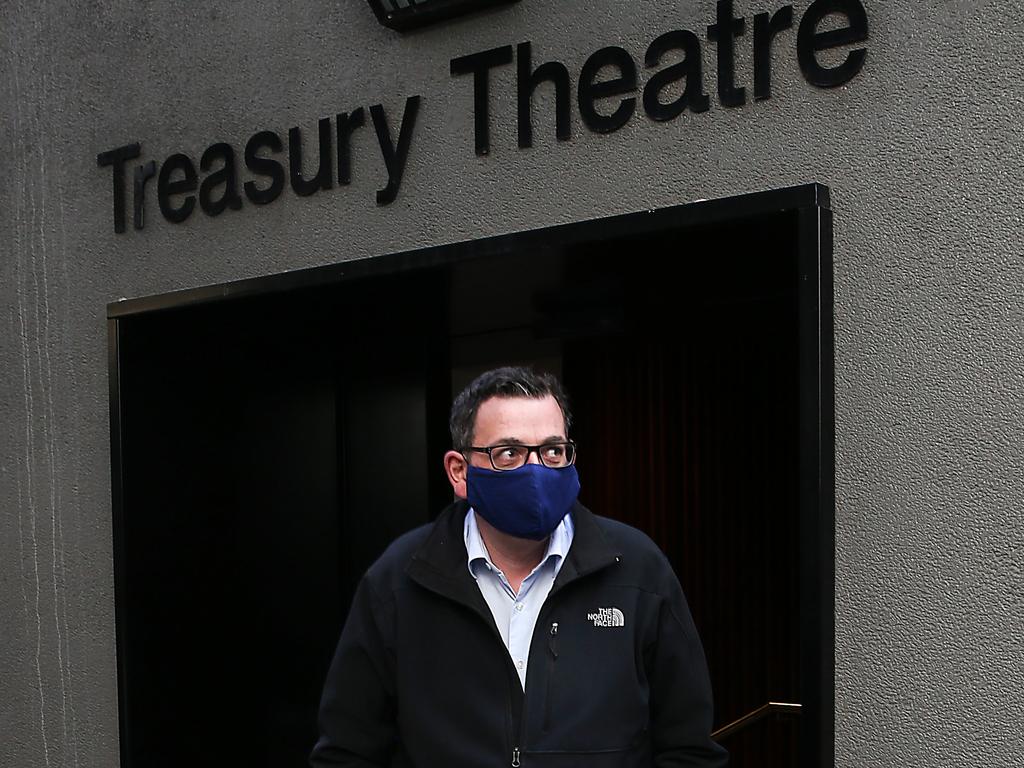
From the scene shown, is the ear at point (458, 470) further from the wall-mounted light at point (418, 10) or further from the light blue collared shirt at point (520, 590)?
the wall-mounted light at point (418, 10)

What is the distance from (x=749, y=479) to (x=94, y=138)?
9.76ft

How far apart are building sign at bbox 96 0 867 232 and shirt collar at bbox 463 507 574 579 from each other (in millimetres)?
1379

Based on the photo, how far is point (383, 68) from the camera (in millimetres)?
4086

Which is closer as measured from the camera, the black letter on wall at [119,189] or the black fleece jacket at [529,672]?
the black fleece jacket at [529,672]

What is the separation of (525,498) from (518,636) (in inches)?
11.2

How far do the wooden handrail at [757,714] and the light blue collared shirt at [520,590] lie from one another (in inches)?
99.9

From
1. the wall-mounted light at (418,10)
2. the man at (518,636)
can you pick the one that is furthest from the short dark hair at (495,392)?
the wall-mounted light at (418,10)

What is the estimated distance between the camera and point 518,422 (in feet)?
8.29

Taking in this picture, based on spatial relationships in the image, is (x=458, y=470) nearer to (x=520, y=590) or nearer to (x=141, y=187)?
(x=520, y=590)

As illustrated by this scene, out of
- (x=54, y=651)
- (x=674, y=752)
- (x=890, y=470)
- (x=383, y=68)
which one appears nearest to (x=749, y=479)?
(x=890, y=470)

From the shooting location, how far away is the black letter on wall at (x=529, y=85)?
367 cm

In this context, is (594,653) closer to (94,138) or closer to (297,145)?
(297,145)

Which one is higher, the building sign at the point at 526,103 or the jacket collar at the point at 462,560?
the building sign at the point at 526,103

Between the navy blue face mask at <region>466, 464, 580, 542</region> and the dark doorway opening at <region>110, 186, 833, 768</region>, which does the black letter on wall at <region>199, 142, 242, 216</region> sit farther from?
the navy blue face mask at <region>466, 464, 580, 542</region>
